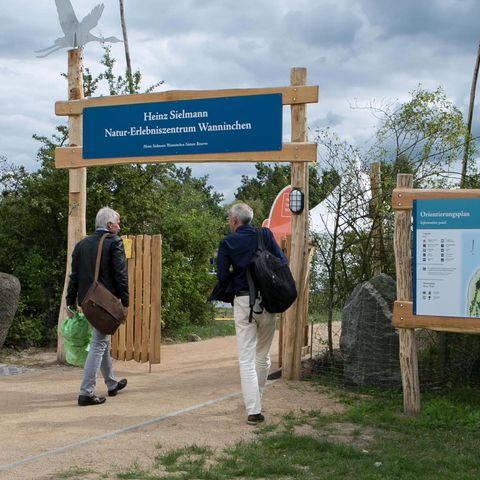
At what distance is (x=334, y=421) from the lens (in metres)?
7.23

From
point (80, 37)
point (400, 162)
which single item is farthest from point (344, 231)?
point (80, 37)

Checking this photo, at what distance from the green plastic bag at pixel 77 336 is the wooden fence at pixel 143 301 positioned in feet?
5.35

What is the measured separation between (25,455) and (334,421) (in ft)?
8.98

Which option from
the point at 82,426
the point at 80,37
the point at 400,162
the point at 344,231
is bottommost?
the point at 82,426

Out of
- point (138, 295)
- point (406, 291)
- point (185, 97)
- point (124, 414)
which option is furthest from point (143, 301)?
point (406, 291)

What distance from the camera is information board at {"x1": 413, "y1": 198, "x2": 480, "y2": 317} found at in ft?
23.9

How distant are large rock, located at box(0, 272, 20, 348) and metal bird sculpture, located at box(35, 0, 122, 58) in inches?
126

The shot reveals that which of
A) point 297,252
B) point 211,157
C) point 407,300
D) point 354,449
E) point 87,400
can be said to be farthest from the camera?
point 211,157

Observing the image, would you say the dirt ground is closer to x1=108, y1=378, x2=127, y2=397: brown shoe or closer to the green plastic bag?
x1=108, y1=378, x2=127, y2=397: brown shoe

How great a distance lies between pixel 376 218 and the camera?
9.40 meters

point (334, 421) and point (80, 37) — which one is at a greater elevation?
point (80, 37)

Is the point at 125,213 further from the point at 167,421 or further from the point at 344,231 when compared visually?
the point at 167,421

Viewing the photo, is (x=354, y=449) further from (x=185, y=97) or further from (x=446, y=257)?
(x=185, y=97)

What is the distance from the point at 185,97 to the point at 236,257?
3520 millimetres
